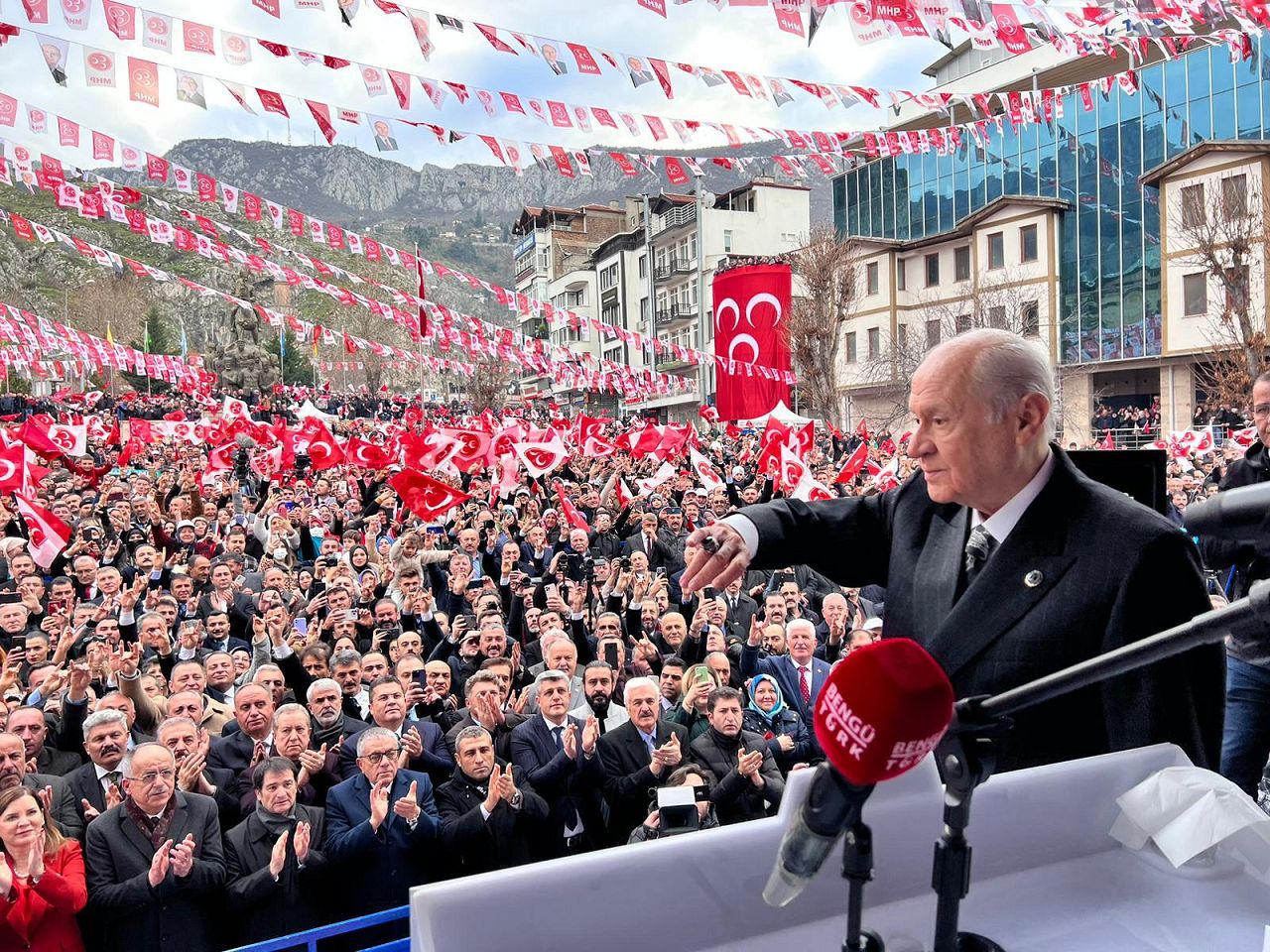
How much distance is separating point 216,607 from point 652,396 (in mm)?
51270

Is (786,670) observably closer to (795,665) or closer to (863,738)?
(795,665)

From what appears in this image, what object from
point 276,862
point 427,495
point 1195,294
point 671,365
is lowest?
point 276,862

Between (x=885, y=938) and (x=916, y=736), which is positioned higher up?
(x=916, y=736)

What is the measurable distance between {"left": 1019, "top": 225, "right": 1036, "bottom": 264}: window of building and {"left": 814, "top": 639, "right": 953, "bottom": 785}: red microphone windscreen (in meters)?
39.9

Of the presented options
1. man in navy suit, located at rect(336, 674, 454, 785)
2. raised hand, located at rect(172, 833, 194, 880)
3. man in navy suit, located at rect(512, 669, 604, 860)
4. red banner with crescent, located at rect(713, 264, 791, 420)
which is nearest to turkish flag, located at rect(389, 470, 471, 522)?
man in navy suit, located at rect(336, 674, 454, 785)

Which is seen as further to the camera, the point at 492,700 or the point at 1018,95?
the point at 1018,95

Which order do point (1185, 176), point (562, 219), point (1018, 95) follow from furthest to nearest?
point (562, 219) → point (1185, 176) → point (1018, 95)

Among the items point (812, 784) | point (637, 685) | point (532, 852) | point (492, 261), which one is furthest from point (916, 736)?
point (492, 261)

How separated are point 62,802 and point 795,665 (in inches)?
191

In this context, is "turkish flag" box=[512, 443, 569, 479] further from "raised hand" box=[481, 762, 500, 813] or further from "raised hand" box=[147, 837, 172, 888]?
"raised hand" box=[147, 837, 172, 888]

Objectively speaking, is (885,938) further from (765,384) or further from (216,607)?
(765,384)

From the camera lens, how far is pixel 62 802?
488 cm

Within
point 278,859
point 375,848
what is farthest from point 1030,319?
point 278,859

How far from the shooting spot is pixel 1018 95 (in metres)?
14.3
